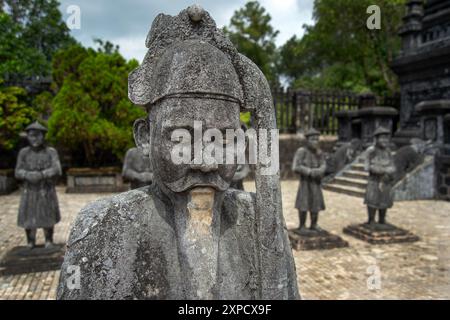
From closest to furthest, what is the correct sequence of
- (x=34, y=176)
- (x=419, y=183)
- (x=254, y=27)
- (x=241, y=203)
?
1. (x=241, y=203)
2. (x=34, y=176)
3. (x=419, y=183)
4. (x=254, y=27)

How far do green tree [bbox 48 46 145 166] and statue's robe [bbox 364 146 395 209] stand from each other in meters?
8.08

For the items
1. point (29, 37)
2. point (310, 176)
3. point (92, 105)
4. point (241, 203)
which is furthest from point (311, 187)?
point (29, 37)

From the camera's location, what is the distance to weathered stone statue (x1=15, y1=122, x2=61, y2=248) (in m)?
6.23

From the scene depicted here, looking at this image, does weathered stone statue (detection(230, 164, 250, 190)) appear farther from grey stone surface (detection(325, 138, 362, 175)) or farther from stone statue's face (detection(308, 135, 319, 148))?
grey stone surface (detection(325, 138, 362, 175))

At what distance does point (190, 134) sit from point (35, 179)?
5387 mm

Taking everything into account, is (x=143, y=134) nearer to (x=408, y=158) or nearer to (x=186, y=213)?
(x=186, y=213)

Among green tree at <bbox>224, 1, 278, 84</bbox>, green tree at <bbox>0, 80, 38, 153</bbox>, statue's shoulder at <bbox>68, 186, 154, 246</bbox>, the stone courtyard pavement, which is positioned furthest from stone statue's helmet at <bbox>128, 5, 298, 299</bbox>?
green tree at <bbox>224, 1, 278, 84</bbox>

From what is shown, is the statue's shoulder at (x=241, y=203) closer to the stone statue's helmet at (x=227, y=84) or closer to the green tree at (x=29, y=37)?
the stone statue's helmet at (x=227, y=84)

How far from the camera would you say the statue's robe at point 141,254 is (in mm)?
→ 1613

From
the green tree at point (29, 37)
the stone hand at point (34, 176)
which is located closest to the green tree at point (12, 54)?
the green tree at point (29, 37)

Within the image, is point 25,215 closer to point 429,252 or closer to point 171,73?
point 171,73

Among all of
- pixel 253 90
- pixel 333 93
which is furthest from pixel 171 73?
pixel 333 93

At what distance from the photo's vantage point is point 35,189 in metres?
6.29

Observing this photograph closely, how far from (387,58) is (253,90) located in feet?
69.6
